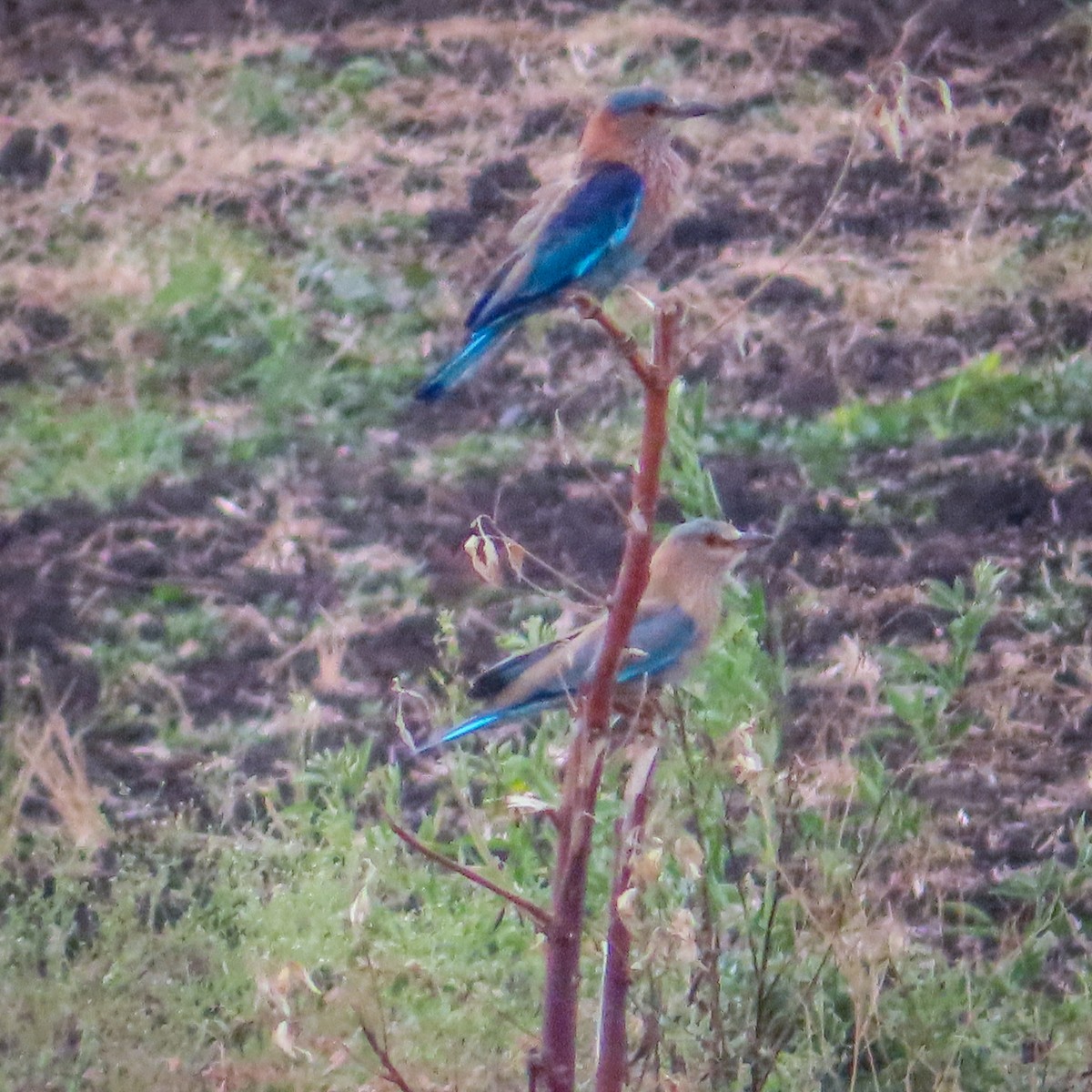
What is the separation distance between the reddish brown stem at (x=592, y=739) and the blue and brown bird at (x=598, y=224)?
0.61 meters

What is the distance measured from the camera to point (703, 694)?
232 cm

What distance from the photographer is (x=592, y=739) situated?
1.46m

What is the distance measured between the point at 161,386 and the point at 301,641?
0.84 meters

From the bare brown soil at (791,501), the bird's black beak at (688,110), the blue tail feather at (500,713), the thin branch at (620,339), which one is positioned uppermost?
the thin branch at (620,339)

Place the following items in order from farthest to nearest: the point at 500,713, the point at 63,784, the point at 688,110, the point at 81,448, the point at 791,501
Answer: the point at 81,448
the point at 791,501
the point at 63,784
the point at 688,110
the point at 500,713

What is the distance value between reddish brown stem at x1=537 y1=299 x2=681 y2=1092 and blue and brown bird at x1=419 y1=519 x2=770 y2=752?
488mm

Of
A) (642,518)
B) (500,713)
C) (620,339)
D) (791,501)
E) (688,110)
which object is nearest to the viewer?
(642,518)

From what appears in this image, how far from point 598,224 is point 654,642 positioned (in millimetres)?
538

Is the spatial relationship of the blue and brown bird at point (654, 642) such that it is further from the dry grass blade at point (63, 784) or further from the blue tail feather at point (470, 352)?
the dry grass blade at point (63, 784)

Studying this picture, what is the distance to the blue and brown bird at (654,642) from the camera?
206 centimetres

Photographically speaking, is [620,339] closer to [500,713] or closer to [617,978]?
[617,978]

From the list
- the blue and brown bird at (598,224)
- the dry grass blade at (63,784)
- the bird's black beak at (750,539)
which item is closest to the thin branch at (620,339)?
the blue and brown bird at (598,224)

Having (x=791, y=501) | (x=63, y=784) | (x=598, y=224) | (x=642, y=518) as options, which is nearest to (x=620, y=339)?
(x=642, y=518)

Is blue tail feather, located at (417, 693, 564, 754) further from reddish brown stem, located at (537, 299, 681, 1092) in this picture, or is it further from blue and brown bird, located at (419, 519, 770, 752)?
reddish brown stem, located at (537, 299, 681, 1092)
